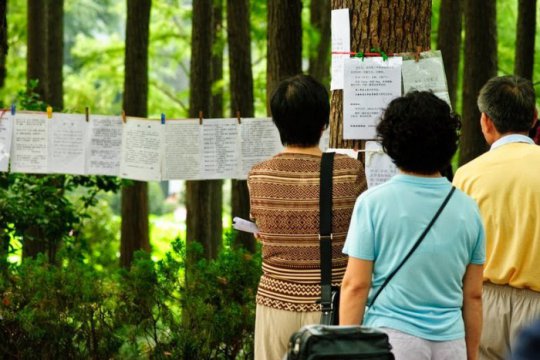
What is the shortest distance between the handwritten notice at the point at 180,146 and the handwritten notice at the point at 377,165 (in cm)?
359

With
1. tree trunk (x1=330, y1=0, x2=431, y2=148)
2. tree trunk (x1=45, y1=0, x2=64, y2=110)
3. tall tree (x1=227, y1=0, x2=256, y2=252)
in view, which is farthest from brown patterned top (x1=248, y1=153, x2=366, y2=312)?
tree trunk (x1=45, y1=0, x2=64, y2=110)

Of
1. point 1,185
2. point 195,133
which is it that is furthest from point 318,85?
point 1,185

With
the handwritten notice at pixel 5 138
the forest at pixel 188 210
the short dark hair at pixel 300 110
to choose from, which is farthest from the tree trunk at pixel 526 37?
the short dark hair at pixel 300 110

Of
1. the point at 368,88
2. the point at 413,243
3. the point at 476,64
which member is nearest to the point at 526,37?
the point at 476,64

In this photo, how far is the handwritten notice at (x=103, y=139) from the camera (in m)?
9.52

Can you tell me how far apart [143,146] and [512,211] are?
16.4ft

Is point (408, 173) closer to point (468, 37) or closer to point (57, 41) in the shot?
point (468, 37)

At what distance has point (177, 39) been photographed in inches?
957

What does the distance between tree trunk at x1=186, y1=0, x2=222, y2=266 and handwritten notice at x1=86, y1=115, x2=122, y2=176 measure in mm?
5017

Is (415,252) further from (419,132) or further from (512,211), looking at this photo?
(512,211)

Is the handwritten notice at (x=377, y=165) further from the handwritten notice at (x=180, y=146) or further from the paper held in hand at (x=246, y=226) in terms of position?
the handwritten notice at (x=180, y=146)

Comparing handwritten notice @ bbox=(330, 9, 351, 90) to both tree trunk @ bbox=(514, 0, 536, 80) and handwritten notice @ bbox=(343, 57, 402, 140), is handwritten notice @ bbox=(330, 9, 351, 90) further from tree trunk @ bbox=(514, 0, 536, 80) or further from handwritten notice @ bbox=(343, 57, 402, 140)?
tree trunk @ bbox=(514, 0, 536, 80)

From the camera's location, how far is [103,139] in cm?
952

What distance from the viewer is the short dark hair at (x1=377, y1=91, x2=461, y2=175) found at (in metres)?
4.23
